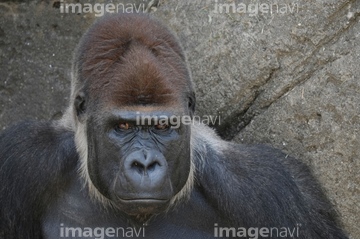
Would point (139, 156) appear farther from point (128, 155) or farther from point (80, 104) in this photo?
point (80, 104)

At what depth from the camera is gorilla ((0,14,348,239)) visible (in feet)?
15.6

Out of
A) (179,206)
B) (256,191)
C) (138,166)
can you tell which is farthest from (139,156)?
(256,191)

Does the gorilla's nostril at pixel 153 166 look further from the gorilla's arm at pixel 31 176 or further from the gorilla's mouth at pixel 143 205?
the gorilla's arm at pixel 31 176

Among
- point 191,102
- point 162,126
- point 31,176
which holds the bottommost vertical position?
point 31,176

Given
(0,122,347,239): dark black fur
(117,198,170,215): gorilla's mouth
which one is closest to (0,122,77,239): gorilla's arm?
(0,122,347,239): dark black fur

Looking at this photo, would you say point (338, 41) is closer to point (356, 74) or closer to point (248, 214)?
point (356, 74)

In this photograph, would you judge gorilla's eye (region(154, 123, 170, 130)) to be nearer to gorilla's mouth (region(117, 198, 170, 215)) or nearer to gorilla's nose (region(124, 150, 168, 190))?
gorilla's nose (region(124, 150, 168, 190))

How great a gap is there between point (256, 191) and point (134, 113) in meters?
1.03

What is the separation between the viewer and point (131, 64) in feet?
15.6

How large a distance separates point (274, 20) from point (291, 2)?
164 millimetres

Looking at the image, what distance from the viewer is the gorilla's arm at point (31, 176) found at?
17.4 ft

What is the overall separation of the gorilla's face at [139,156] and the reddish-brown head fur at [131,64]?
85 mm

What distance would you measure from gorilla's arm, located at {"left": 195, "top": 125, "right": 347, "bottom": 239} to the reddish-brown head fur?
1.91 feet

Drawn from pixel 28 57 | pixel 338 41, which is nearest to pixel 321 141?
pixel 338 41
